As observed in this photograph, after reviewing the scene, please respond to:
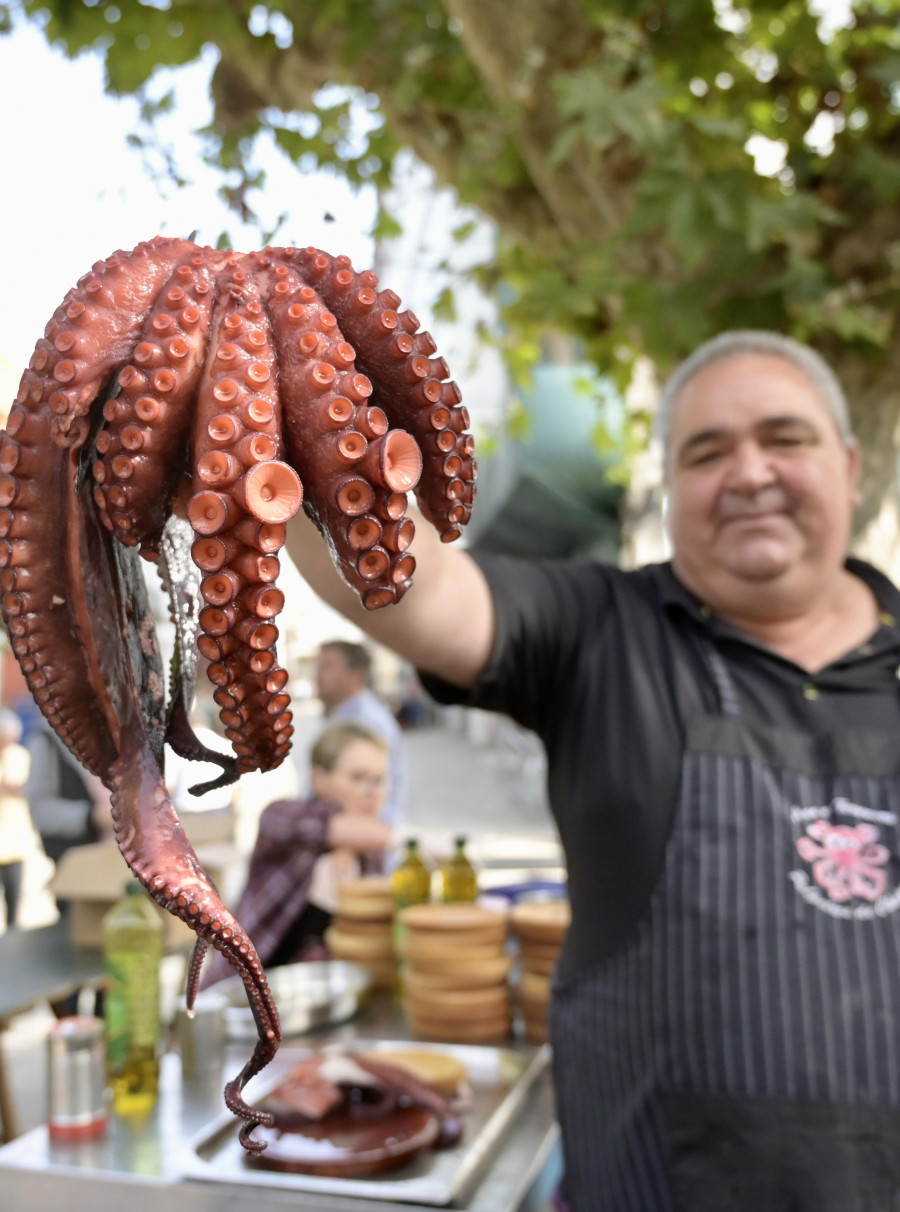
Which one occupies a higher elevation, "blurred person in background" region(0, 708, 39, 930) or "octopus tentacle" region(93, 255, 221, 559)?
"octopus tentacle" region(93, 255, 221, 559)

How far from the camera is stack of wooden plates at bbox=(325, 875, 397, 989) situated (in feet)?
11.0

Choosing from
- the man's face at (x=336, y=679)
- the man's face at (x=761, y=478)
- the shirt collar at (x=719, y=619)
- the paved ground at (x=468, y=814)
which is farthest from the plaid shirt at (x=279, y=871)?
the man's face at (x=761, y=478)

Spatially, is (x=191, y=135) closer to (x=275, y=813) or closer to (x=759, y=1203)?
(x=759, y=1203)

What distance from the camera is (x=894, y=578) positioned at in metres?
3.05

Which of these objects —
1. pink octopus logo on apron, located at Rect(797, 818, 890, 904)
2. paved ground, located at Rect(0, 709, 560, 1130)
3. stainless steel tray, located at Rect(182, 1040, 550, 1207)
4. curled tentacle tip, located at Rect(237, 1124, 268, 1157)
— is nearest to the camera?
curled tentacle tip, located at Rect(237, 1124, 268, 1157)

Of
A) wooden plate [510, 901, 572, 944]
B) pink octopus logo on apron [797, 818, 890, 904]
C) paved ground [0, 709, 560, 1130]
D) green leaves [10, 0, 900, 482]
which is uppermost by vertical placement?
green leaves [10, 0, 900, 482]

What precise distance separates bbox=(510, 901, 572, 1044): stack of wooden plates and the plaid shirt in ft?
3.05

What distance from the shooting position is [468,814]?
13.4 m

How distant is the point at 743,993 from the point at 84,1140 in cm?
141

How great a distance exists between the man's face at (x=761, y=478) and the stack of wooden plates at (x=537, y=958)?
1203mm

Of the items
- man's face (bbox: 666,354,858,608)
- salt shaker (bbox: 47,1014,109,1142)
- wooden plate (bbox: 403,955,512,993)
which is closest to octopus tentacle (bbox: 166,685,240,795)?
man's face (bbox: 666,354,858,608)

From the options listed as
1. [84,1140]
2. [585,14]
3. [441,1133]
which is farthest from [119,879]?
[585,14]

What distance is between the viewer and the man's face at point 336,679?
5.23 m

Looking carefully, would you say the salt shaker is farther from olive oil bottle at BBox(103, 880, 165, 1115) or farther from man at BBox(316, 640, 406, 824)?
man at BBox(316, 640, 406, 824)
